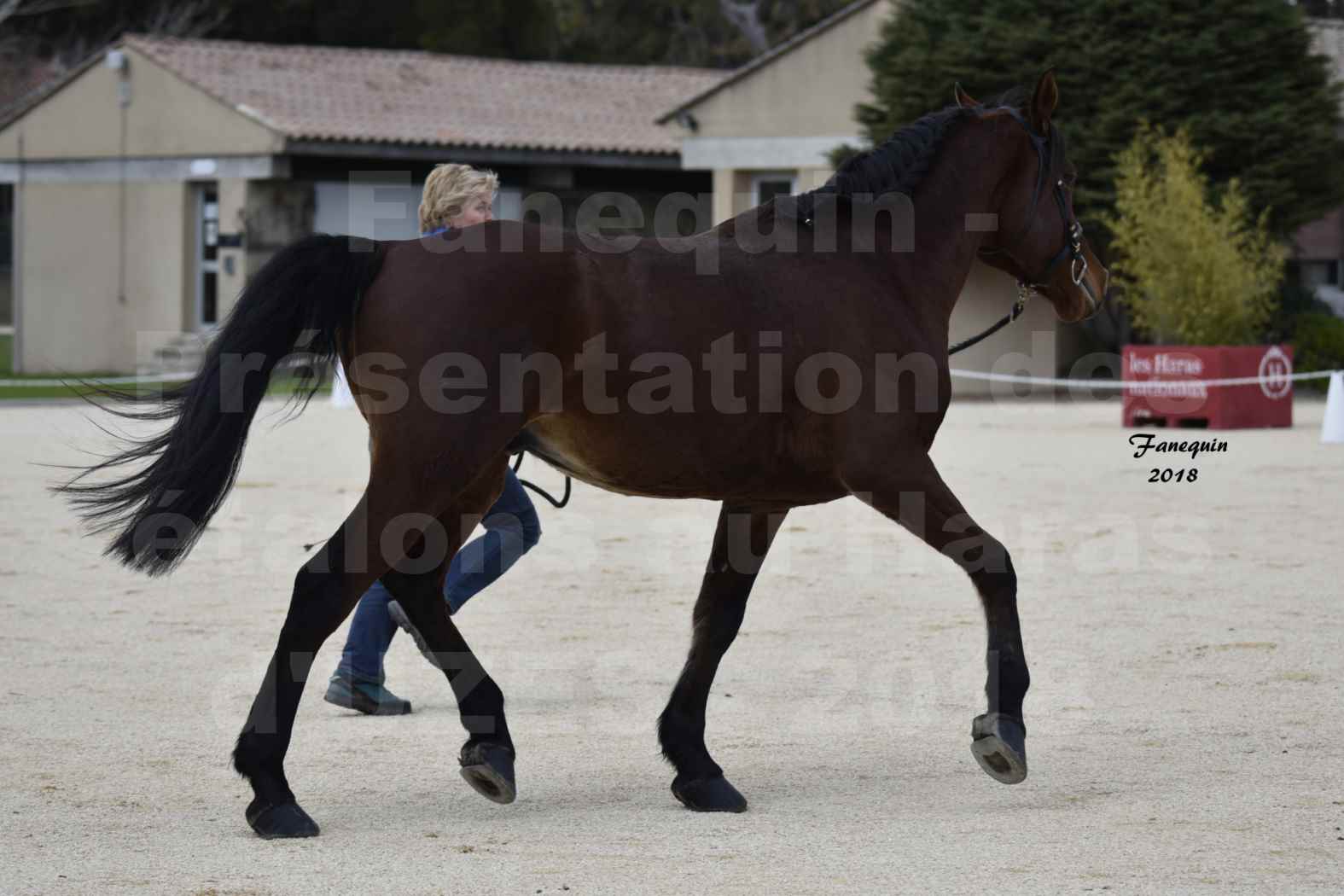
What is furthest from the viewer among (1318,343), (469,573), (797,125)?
(797,125)

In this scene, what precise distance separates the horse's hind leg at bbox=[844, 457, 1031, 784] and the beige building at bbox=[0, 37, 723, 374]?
23.3m

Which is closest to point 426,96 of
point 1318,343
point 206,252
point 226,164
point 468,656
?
point 226,164

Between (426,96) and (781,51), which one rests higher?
(781,51)

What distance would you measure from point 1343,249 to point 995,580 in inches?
939

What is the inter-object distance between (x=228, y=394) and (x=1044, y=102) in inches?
105

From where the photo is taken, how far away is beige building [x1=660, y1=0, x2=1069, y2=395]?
25.3 meters

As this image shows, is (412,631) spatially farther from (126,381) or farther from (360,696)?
(126,381)

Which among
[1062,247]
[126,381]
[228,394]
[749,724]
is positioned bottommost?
[749,724]

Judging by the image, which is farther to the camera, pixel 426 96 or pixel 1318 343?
pixel 426 96

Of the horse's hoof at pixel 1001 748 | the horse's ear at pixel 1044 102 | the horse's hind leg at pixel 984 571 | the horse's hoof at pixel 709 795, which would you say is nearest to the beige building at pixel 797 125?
the horse's ear at pixel 1044 102

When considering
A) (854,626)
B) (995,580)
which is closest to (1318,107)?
(854,626)

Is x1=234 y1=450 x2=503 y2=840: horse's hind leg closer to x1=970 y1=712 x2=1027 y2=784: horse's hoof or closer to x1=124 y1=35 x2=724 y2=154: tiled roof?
x1=970 y1=712 x2=1027 y2=784: horse's hoof

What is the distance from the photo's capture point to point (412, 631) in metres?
5.53

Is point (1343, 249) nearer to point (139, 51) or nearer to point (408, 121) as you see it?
point (408, 121)
